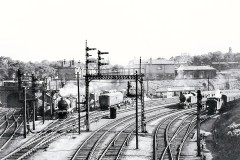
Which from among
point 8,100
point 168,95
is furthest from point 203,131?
point 8,100

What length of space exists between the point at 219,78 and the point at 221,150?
72.0m

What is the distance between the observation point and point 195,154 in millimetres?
19797

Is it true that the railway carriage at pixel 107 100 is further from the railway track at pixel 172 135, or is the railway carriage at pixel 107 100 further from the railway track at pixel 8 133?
the railway track at pixel 8 133

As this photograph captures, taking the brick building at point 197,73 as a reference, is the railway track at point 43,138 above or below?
below

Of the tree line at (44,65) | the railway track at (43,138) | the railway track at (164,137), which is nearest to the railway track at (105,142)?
the railway track at (164,137)

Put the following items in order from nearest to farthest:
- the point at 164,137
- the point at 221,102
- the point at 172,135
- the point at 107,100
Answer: the point at 164,137 → the point at 172,135 → the point at 221,102 → the point at 107,100

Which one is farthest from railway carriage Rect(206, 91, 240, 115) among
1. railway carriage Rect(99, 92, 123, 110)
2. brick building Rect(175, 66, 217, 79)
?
brick building Rect(175, 66, 217, 79)

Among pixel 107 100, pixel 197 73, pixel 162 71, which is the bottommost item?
pixel 107 100

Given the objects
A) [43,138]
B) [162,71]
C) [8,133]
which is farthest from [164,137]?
[162,71]

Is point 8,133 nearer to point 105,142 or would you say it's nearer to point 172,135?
point 105,142

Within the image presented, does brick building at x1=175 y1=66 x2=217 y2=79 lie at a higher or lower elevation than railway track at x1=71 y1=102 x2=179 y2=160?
higher

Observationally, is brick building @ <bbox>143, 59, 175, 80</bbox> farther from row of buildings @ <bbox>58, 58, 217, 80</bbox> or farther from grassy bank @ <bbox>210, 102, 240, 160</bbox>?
grassy bank @ <bbox>210, 102, 240, 160</bbox>

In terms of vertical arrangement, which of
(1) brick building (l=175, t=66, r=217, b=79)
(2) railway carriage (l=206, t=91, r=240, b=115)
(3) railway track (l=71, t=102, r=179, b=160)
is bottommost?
(3) railway track (l=71, t=102, r=179, b=160)

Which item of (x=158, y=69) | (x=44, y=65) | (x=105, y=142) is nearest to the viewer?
(x=105, y=142)
